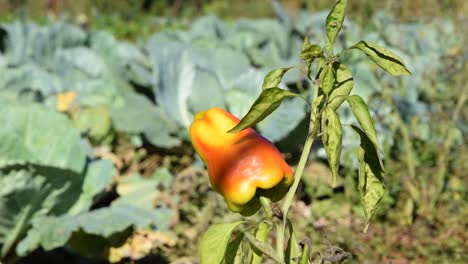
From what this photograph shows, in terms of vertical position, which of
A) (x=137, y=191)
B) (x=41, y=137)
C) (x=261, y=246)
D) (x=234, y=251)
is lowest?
(x=137, y=191)

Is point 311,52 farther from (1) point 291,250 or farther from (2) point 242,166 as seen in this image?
(1) point 291,250

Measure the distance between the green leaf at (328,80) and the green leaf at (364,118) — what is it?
5cm

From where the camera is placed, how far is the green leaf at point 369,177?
4.94ft

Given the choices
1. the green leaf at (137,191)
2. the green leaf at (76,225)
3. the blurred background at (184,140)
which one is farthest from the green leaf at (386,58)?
the green leaf at (137,191)

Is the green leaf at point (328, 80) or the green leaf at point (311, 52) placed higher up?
the green leaf at point (311, 52)

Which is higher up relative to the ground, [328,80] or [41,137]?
[328,80]

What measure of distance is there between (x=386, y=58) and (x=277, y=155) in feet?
1.01

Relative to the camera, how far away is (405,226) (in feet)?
11.3

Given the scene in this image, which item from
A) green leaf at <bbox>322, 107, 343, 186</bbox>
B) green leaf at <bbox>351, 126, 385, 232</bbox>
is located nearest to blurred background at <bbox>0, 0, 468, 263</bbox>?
green leaf at <bbox>351, 126, 385, 232</bbox>

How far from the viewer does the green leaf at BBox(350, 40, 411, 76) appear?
1433 millimetres

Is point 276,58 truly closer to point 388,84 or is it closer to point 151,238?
point 388,84

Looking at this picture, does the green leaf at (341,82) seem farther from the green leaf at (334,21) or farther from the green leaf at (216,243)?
the green leaf at (216,243)

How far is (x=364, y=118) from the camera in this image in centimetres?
140

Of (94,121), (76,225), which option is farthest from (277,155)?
(94,121)
